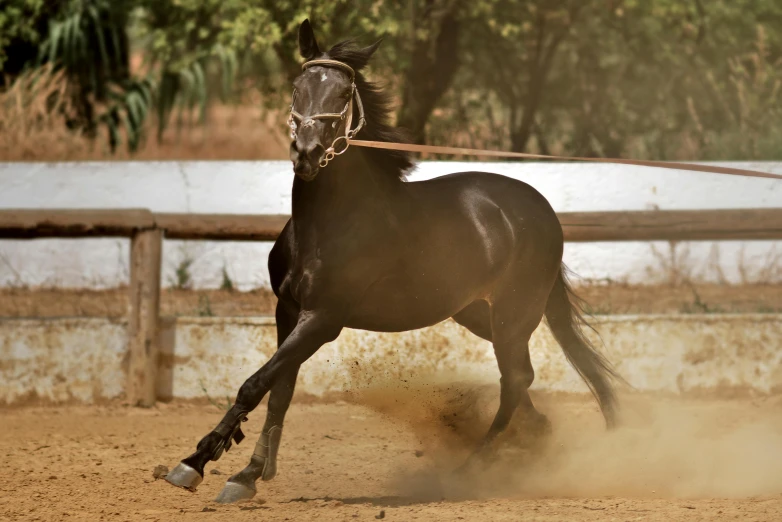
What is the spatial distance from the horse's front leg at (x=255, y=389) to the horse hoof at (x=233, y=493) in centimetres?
27

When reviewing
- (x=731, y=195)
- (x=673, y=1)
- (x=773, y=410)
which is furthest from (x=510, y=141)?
(x=773, y=410)

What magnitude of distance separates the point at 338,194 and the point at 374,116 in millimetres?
487

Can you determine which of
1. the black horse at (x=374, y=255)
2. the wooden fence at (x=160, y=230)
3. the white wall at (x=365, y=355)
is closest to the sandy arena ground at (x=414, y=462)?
the white wall at (x=365, y=355)

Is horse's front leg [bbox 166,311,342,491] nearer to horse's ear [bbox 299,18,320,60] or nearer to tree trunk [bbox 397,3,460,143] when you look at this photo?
horse's ear [bbox 299,18,320,60]

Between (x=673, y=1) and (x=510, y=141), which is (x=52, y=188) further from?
(x=673, y=1)

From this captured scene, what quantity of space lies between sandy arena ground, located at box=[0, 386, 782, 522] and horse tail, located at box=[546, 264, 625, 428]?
0.27 m

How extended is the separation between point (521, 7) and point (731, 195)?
197 inches

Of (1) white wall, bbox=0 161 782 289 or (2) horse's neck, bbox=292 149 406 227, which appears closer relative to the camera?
(2) horse's neck, bbox=292 149 406 227

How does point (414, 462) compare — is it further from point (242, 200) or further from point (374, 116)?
point (242, 200)

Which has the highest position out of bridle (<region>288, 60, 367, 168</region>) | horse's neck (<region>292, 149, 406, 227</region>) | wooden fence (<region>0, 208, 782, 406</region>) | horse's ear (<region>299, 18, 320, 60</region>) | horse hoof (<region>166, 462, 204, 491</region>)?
horse's ear (<region>299, 18, 320, 60</region>)

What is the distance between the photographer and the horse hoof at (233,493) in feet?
15.2

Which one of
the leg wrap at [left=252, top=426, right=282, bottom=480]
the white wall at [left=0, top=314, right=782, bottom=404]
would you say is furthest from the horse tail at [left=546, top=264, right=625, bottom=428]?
the leg wrap at [left=252, top=426, right=282, bottom=480]

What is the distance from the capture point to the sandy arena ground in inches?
177

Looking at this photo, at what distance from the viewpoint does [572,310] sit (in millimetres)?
5980
